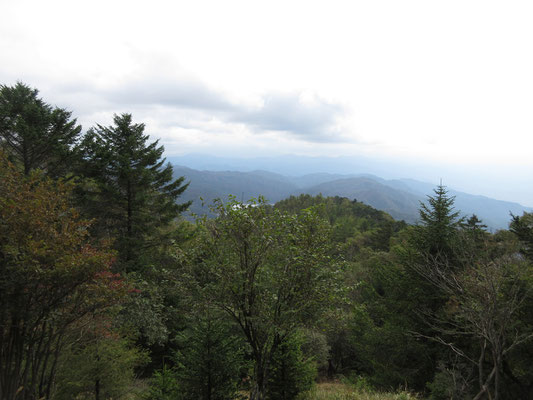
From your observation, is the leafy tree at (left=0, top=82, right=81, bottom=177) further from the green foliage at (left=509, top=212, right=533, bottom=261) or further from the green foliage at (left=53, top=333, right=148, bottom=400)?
the green foliage at (left=509, top=212, right=533, bottom=261)

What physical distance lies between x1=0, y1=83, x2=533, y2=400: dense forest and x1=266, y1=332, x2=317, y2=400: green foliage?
0.16ft

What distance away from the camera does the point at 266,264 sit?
6934mm

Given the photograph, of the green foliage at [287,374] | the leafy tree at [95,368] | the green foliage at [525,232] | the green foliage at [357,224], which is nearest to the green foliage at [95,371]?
Answer: the leafy tree at [95,368]

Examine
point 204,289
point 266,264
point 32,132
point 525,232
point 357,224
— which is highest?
point 32,132

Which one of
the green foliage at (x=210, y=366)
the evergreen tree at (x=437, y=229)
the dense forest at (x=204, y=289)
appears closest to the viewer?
the dense forest at (x=204, y=289)

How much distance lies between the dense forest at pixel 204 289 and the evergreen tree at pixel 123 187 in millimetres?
97

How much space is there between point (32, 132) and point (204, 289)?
612 inches

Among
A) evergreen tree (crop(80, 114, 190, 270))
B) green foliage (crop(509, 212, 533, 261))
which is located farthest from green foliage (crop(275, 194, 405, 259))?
evergreen tree (crop(80, 114, 190, 270))

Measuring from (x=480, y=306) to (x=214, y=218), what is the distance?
824 cm

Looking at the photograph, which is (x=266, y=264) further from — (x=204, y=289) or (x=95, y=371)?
(x=95, y=371)

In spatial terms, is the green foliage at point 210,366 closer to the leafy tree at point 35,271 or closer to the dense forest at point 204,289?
the dense forest at point 204,289

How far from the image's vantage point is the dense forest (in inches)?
258

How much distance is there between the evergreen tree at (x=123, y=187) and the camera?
1638 cm

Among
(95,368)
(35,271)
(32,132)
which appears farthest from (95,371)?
(32,132)
